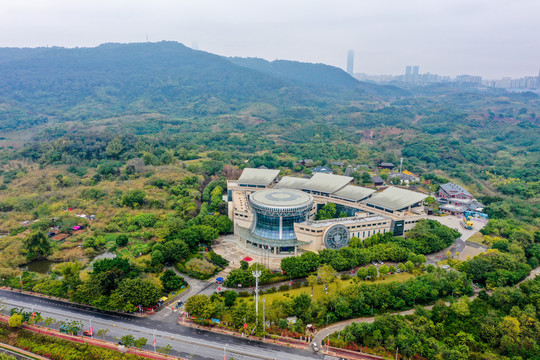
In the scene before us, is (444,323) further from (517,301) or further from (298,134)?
(298,134)

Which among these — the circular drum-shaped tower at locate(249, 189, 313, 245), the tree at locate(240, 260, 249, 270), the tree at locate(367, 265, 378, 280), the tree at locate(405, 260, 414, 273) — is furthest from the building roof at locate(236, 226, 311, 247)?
the tree at locate(405, 260, 414, 273)

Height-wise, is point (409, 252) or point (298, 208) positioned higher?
point (298, 208)

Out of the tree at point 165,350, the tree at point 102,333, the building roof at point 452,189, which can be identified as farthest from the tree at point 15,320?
the building roof at point 452,189

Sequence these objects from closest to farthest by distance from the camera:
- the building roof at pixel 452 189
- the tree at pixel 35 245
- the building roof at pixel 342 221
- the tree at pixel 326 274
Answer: the tree at pixel 326 274 → the tree at pixel 35 245 → the building roof at pixel 342 221 → the building roof at pixel 452 189

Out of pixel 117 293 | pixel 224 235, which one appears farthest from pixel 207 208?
pixel 117 293

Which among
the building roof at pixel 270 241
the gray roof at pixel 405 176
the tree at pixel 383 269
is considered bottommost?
the tree at pixel 383 269

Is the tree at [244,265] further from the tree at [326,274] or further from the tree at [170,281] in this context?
the tree at [326,274]
